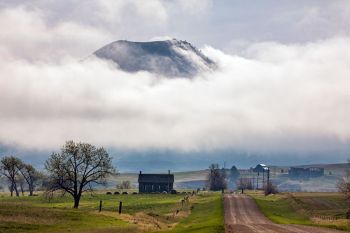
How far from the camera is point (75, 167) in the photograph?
117 meters

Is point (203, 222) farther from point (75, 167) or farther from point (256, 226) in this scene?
point (75, 167)

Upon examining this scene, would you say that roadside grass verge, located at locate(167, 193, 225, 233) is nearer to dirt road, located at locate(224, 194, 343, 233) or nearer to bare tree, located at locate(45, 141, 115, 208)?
dirt road, located at locate(224, 194, 343, 233)

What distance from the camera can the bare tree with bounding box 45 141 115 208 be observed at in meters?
116

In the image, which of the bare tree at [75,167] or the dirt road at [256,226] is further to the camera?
the bare tree at [75,167]

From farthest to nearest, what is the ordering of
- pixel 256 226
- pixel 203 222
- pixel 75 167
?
pixel 75 167, pixel 203 222, pixel 256 226

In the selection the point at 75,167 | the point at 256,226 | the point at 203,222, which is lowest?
the point at 203,222

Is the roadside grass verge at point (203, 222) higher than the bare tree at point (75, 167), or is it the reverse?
the bare tree at point (75, 167)

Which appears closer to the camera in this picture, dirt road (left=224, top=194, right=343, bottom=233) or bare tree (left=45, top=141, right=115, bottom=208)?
dirt road (left=224, top=194, right=343, bottom=233)

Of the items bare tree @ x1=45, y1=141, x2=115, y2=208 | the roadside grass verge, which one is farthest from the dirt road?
bare tree @ x1=45, y1=141, x2=115, y2=208

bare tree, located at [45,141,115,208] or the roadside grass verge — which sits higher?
bare tree, located at [45,141,115,208]

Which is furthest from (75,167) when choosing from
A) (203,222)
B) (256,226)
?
(256,226)

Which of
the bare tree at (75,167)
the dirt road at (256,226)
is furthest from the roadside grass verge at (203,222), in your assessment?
the bare tree at (75,167)

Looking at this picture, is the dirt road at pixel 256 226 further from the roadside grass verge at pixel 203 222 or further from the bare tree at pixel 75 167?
the bare tree at pixel 75 167

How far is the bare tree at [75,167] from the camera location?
115500 mm
